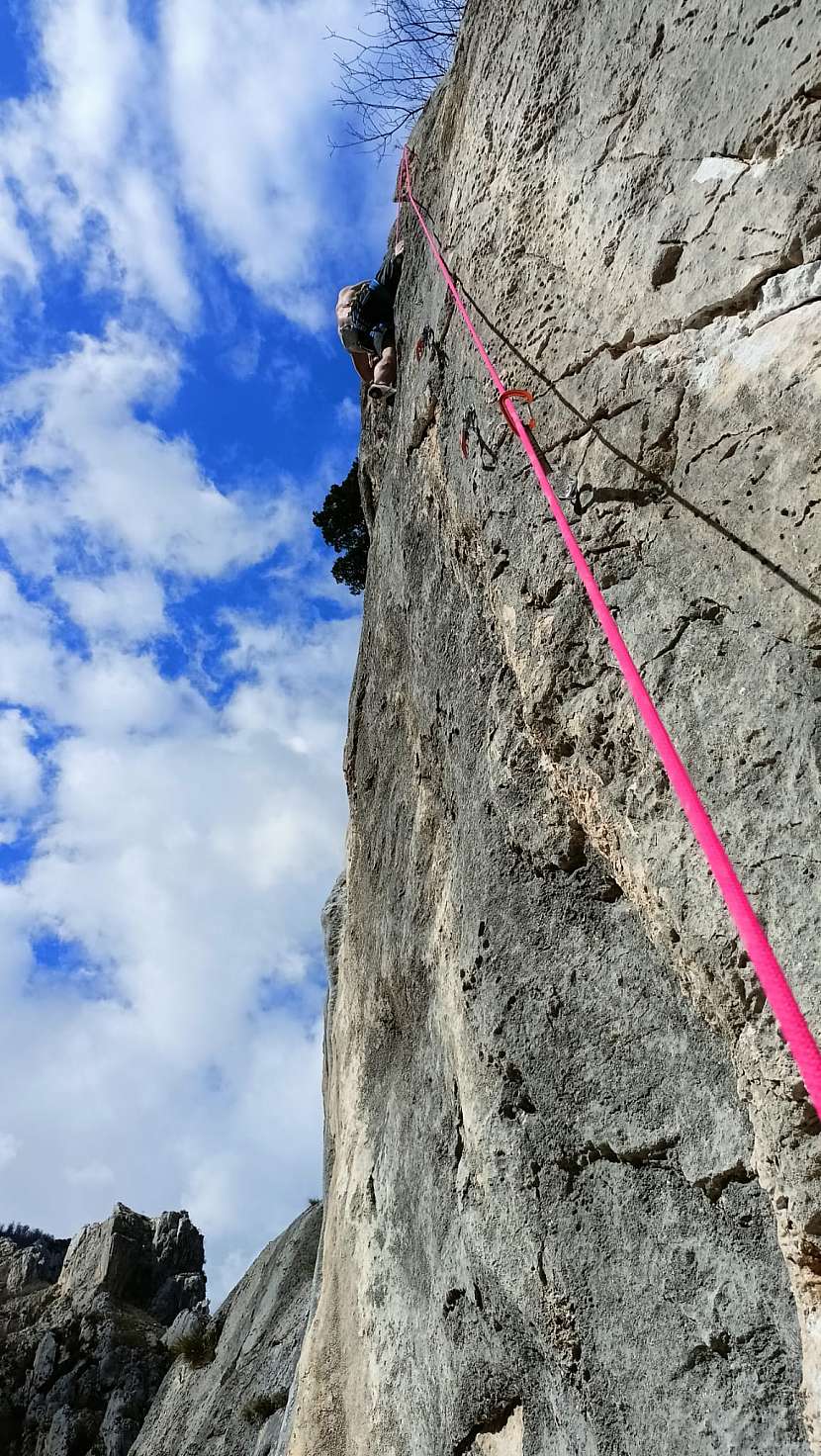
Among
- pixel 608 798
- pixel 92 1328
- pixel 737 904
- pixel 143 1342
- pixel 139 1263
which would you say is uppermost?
pixel 139 1263

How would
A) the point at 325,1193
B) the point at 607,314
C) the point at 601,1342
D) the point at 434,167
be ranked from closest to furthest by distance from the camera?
the point at 601,1342 → the point at 607,314 → the point at 434,167 → the point at 325,1193

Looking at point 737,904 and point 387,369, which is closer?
point 737,904

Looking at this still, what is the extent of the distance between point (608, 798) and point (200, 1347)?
1058 centimetres

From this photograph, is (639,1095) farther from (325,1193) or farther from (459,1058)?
(325,1193)

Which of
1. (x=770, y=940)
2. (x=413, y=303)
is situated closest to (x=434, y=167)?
(x=413, y=303)

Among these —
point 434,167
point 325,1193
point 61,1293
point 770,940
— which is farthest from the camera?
point 61,1293

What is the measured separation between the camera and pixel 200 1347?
10719mm

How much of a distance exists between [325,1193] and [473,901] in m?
3.51

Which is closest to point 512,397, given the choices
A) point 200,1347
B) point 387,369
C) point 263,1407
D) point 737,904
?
point 737,904

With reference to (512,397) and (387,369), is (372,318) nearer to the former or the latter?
(387,369)

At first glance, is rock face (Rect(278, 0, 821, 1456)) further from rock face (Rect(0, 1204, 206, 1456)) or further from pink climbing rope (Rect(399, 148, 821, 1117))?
rock face (Rect(0, 1204, 206, 1456))

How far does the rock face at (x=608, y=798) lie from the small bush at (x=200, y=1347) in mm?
6710

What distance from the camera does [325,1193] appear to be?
6422mm

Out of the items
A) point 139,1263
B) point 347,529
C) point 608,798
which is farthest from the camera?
point 139,1263
